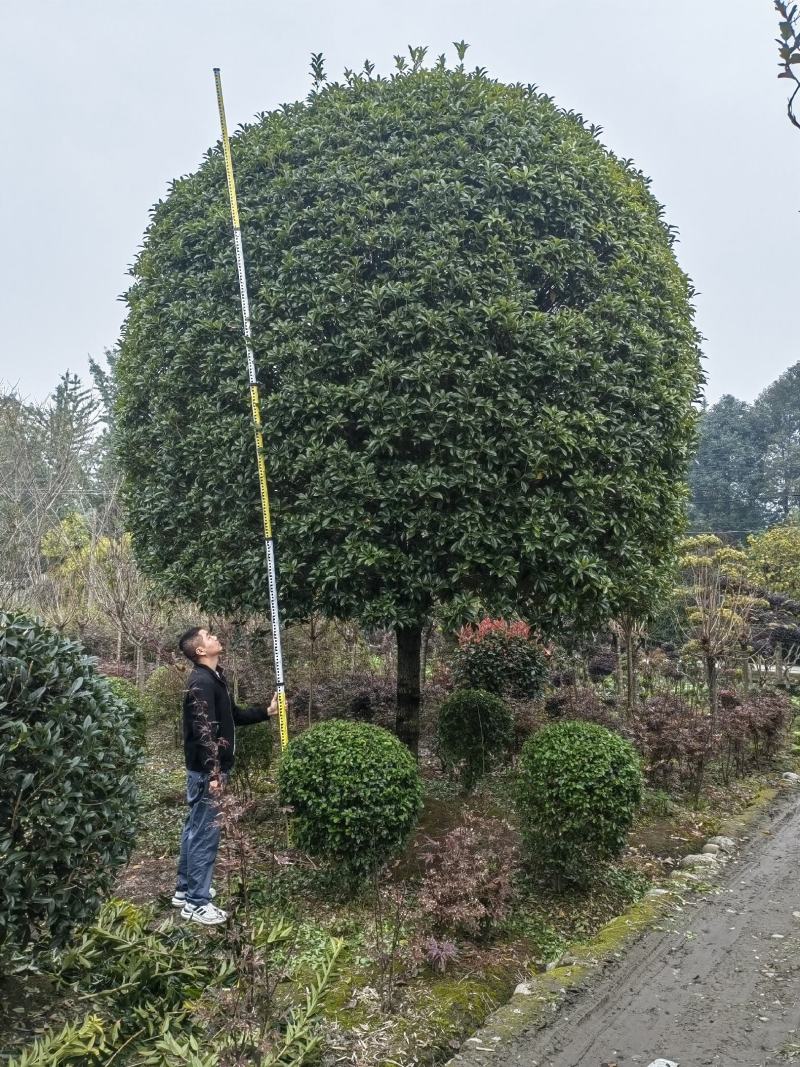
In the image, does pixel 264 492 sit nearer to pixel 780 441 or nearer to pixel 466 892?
pixel 466 892

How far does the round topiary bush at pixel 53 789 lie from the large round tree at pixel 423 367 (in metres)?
1.87

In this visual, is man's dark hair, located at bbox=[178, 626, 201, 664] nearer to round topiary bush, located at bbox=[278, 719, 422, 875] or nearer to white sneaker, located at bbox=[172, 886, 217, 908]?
round topiary bush, located at bbox=[278, 719, 422, 875]

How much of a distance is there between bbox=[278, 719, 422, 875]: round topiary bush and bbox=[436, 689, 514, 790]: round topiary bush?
1915 mm

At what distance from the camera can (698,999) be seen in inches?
136

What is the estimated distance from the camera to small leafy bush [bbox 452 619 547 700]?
28.7 feet

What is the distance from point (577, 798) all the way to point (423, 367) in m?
2.68

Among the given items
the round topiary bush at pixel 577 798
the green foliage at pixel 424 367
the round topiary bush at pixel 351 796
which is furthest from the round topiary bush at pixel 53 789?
the round topiary bush at pixel 577 798

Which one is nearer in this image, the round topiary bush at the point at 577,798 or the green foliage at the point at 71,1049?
the green foliage at the point at 71,1049

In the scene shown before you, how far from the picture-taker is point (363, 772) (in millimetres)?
4203

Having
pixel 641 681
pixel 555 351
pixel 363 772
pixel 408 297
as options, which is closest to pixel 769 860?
pixel 363 772

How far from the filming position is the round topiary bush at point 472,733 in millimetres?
6285

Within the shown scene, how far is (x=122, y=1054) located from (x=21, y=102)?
7.54 meters

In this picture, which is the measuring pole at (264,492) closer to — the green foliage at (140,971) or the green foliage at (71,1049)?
the green foliage at (140,971)

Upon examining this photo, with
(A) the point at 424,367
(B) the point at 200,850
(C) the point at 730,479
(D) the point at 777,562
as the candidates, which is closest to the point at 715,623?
(A) the point at 424,367
